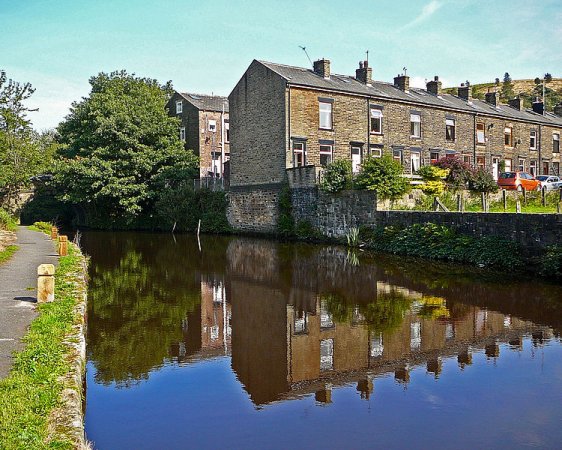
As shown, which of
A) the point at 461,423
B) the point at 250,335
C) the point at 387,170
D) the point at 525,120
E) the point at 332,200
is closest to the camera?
the point at 461,423

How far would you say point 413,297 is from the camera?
47.1 feet

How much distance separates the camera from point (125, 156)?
39.9 metres

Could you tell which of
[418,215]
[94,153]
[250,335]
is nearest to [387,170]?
[418,215]

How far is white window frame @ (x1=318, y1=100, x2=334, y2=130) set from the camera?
3246 centimetres

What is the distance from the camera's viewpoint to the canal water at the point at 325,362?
6535 mm

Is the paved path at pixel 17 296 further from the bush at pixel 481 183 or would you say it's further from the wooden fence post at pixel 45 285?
the bush at pixel 481 183

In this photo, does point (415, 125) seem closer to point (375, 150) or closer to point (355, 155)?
point (375, 150)

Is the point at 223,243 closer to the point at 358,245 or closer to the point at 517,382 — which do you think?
the point at 358,245

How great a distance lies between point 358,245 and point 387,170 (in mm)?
4043

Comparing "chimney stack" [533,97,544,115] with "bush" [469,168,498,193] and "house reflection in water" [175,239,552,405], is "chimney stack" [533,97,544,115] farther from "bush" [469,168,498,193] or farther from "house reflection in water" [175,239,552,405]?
"house reflection in water" [175,239,552,405]

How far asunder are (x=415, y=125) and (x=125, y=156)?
21.7 m

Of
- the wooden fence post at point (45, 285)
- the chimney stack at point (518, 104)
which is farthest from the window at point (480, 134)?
the wooden fence post at point (45, 285)

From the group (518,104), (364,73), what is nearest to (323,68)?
(364,73)

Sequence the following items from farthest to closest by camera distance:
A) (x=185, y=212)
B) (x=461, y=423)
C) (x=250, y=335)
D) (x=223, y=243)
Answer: (x=185, y=212) < (x=223, y=243) < (x=250, y=335) < (x=461, y=423)
